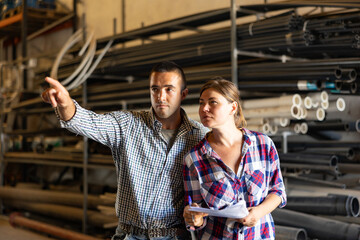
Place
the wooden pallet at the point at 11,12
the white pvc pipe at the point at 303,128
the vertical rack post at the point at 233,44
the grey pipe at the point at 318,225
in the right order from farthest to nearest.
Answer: the wooden pallet at the point at 11,12
the white pvc pipe at the point at 303,128
the vertical rack post at the point at 233,44
the grey pipe at the point at 318,225

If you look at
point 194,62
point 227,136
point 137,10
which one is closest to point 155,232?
point 227,136

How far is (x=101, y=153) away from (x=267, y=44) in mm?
2538

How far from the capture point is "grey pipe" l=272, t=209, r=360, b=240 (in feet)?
9.95

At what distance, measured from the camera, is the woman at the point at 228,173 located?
1.87m

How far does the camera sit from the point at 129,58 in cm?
473

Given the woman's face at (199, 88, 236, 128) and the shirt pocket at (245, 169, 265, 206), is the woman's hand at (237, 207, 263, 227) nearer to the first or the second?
the shirt pocket at (245, 169, 265, 206)

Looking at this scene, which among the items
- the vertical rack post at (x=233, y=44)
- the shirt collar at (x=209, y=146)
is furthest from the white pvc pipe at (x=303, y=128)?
the shirt collar at (x=209, y=146)

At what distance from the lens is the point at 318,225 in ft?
10.5

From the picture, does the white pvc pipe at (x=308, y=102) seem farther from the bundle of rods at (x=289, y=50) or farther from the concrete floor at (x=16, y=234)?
the concrete floor at (x=16, y=234)

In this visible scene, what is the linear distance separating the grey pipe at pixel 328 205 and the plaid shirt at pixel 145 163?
1543 mm

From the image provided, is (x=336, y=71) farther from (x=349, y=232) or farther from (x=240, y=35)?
(x=349, y=232)

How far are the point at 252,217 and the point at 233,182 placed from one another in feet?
0.56

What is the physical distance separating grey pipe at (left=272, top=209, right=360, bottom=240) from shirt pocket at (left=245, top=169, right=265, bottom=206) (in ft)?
4.71

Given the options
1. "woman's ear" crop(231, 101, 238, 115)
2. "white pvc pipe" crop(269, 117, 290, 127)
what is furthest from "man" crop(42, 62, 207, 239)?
"white pvc pipe" crop(269, 117, 290, 127)
